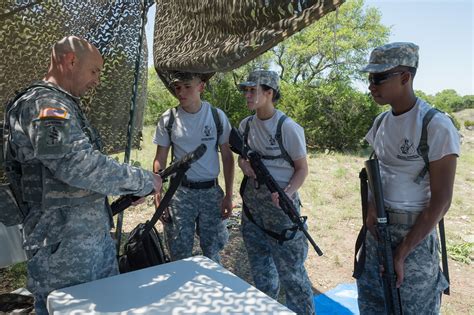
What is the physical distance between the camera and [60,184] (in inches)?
66.2

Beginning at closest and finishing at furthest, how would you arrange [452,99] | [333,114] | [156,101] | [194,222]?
1. [194,222]
2. [333,114]
3. [156,101]
4. [452,99]

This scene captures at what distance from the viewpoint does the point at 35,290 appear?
1788 mm

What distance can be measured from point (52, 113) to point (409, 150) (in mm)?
1746

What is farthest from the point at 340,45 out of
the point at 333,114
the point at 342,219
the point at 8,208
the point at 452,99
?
the point at 452,99

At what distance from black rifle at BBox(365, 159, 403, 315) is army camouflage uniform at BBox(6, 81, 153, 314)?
47.9 inches

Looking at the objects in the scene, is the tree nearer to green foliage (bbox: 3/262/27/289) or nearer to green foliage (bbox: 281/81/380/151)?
green foliage (bbox: 281/81/380/151)

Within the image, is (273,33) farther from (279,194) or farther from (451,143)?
(279,194)

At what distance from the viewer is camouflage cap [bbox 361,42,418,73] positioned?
1.93 metres

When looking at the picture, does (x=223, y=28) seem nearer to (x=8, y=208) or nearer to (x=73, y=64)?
(x=73, y=64)

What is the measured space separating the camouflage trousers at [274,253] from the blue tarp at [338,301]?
73 centimetres

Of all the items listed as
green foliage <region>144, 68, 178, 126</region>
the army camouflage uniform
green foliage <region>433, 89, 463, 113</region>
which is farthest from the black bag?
A: green foliage <region>433, 89, 463, 113</region>

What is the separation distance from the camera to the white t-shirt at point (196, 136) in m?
2.82

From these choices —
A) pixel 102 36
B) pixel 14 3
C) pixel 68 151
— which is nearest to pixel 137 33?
pixel 102 36

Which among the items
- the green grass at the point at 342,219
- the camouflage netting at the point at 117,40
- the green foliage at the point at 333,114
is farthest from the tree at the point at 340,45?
the camouflage netting at the point at 117,40
